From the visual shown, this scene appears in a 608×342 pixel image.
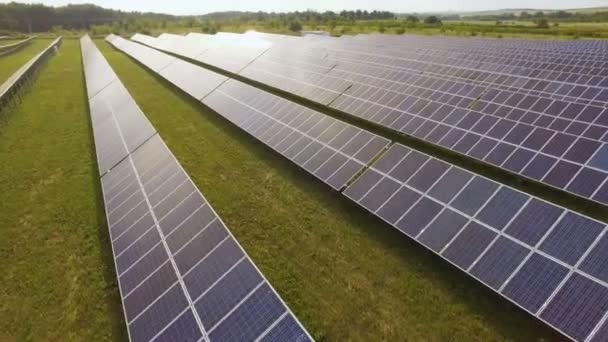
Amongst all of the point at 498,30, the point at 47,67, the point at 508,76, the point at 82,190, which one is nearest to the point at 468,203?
the point at 82,190

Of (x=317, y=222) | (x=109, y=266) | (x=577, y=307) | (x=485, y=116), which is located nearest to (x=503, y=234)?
(x=577, y=307)

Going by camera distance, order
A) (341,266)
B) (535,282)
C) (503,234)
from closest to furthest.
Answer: (535,282), (503,234), (341,266)

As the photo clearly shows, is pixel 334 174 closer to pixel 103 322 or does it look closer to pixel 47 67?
pixel 103 322

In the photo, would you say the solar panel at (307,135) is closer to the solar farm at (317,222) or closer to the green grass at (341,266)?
the solar farm at (317,222)

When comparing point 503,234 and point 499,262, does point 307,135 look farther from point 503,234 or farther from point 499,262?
point 499,262

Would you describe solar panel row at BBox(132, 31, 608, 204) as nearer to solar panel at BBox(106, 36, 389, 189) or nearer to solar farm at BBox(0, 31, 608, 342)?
solar farm at BBox(0, 31, 608, 342)

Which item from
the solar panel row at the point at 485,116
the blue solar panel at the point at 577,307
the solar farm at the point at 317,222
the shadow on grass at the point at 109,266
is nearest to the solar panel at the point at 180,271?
the solar farm at the point at 317,222
